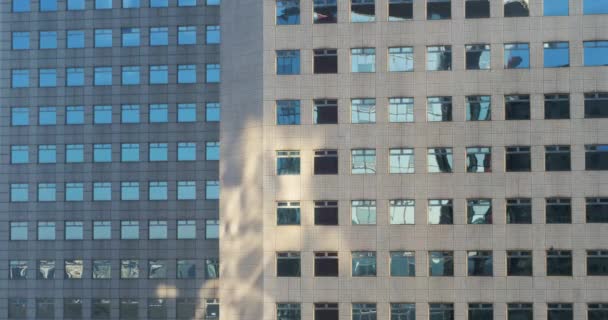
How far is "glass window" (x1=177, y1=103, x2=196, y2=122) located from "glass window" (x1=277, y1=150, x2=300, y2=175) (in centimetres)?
2498

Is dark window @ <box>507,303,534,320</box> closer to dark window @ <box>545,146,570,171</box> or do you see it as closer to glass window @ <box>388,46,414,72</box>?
dark window @ <box>545,146,570,171</box>

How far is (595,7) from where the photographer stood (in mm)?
40406

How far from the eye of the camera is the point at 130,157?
65188 millimetres

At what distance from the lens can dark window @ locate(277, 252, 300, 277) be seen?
133ft

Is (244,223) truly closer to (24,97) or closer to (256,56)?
(256,56)

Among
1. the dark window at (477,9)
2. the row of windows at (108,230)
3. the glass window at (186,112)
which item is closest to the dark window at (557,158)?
the dark window at (477,9)

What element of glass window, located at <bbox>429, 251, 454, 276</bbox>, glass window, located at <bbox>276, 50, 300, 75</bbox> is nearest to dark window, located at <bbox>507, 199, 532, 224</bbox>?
glass window, located at <bbox>429, 251, 454, 276</bbox>

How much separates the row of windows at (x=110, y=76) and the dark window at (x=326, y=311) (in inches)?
1093

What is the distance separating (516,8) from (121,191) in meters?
33.6

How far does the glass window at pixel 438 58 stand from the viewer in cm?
4075

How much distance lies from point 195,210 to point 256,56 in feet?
81.0

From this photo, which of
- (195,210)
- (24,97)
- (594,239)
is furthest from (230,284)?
(24,97)

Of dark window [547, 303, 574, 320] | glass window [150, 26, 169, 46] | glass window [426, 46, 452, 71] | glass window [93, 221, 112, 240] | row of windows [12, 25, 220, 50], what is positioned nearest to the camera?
dark window [547, 303, 574, 320]

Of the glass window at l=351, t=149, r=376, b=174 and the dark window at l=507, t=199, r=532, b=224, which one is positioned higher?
the glass window at l=351, t=149, r=376, b=174
